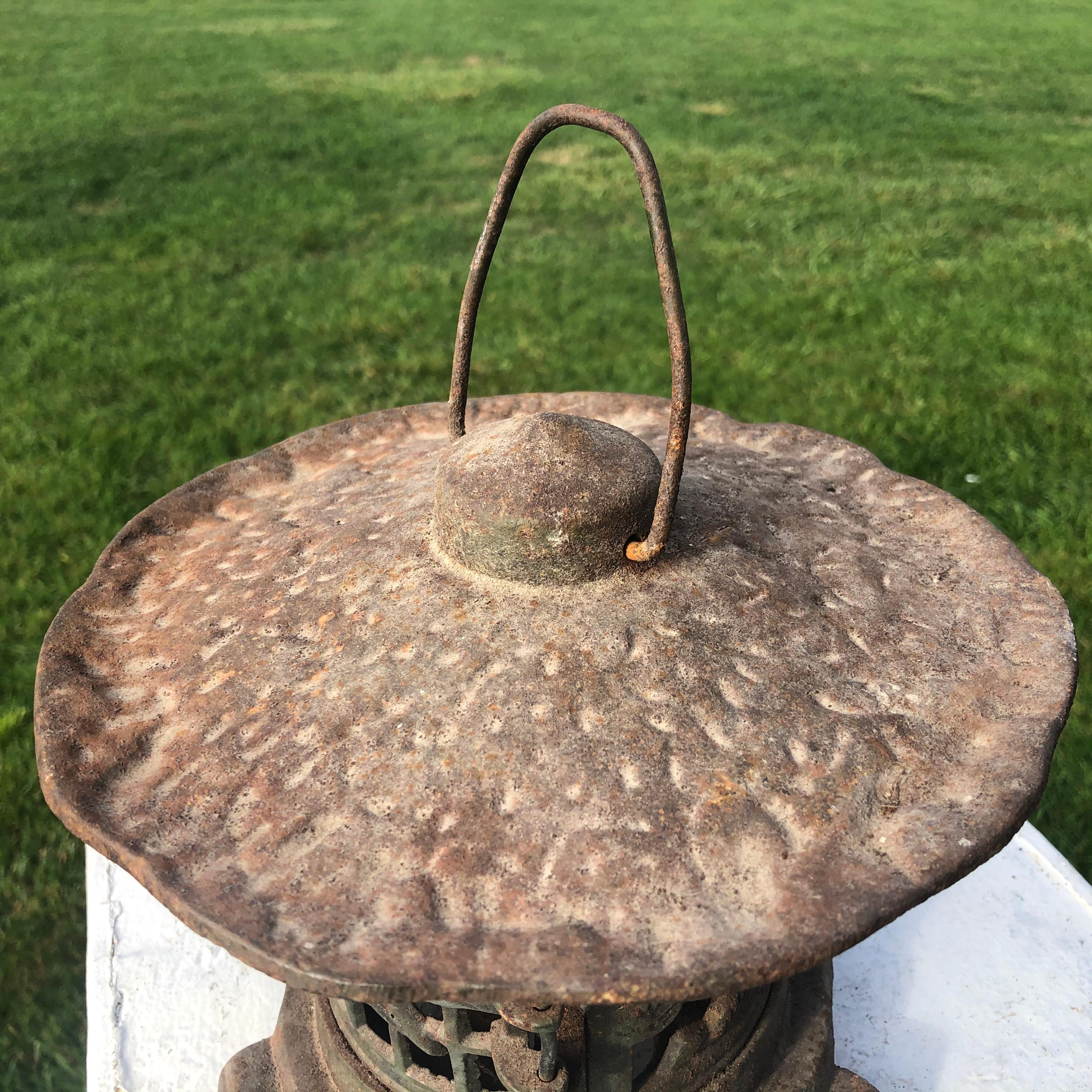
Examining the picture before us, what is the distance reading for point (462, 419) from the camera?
1.62m

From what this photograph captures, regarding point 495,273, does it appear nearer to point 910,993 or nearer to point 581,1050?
→ point 910,993

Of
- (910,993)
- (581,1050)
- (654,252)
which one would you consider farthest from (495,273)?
(581,1050)

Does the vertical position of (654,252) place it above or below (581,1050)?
above

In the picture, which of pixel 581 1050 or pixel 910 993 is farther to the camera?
pixel 910 993

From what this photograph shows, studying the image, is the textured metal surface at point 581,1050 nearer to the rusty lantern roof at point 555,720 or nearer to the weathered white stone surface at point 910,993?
the weathered white stone surface at point 910,993

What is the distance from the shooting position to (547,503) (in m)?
1.30

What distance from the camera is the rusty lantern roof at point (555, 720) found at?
105 cm

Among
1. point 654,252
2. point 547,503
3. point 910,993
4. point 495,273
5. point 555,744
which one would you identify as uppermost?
point 654,252

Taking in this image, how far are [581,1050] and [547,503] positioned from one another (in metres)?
0.78

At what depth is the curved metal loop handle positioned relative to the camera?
1213mm

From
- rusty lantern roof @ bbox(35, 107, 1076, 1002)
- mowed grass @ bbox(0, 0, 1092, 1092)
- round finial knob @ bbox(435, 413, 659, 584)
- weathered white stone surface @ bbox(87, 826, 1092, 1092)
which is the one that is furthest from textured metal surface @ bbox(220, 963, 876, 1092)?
mowed grass @ bbox(0, 0, 1092, 1092)

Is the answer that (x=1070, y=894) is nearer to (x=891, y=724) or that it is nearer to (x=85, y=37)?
(x=891, y=724)

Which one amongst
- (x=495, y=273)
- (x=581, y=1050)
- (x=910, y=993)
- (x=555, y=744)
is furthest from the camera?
(x=495, y=273)

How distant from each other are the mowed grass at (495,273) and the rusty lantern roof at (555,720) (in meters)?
1.53
